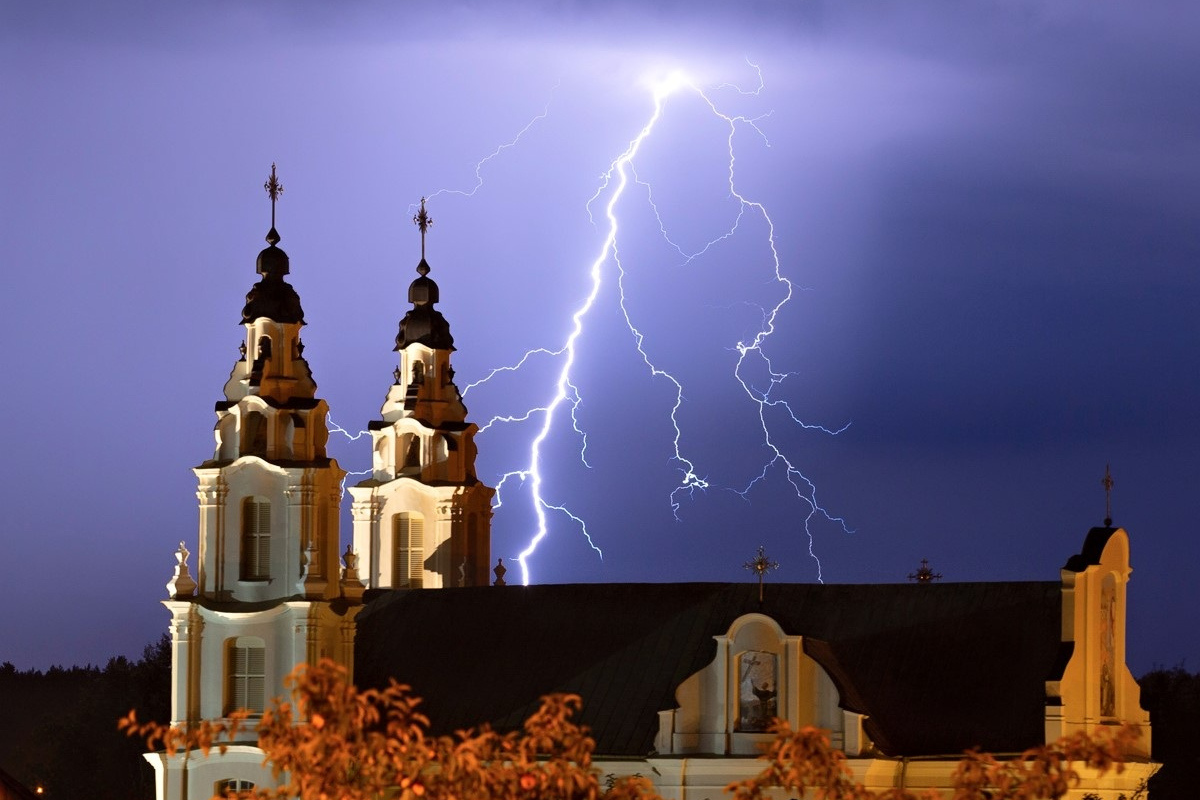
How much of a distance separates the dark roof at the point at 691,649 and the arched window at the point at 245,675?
269cm

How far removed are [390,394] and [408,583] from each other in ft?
18.1

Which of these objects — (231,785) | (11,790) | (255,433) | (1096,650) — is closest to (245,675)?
(231,785)

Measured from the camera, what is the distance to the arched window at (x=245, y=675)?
237 feet

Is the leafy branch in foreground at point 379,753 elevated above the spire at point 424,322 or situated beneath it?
situated beneath

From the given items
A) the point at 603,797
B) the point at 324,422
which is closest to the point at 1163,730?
the point at 324,422

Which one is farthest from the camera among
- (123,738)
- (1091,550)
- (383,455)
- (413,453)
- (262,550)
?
(123,738)

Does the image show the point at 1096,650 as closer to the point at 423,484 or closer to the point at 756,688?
the point at 756,688

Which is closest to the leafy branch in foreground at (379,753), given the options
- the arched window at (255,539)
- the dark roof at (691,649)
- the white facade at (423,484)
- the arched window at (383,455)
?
the dark roof at (691,649)

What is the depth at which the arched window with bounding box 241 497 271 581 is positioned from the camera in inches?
2879

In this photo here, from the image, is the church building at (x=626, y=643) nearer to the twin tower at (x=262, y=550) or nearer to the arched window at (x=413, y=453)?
the twin tower at (x=262, y=550)

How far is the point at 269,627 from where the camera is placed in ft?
237

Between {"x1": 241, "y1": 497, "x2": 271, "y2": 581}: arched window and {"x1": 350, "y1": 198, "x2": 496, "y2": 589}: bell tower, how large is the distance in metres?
6.99

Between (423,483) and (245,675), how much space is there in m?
9.79

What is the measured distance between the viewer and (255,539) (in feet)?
241
